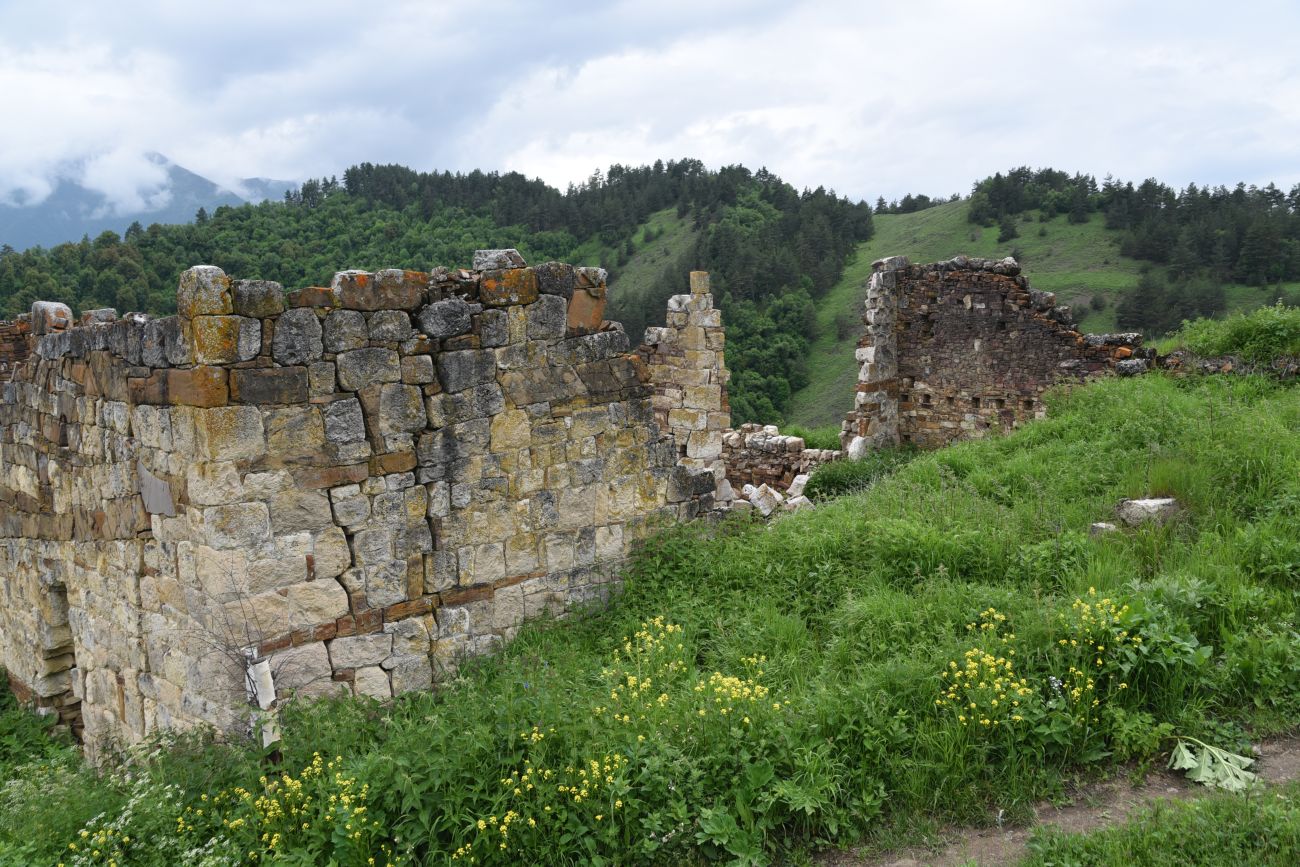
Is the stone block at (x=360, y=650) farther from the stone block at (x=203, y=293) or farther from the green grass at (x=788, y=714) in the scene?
the stone block at (x=203, y=293)

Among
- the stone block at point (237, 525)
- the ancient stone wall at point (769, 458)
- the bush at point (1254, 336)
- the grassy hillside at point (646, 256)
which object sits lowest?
the ancient stone wall at point (769, 458)

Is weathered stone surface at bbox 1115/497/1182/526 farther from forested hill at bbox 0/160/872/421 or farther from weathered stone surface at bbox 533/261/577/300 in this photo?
forested hill at bbox 0/160/872/421

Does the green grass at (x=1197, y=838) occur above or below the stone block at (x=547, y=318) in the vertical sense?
below

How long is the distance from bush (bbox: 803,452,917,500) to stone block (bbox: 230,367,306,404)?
7.51 m

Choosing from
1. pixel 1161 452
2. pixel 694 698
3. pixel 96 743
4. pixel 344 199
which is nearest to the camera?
pixel 694 698

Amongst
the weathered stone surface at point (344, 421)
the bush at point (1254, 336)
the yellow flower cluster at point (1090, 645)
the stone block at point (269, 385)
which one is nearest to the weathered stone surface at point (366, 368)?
the weathered stone surface at point (344, 421)

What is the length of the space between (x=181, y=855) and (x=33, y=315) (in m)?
4.92

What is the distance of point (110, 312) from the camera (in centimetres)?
622

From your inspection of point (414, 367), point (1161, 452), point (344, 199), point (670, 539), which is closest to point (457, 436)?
point (414, 367)

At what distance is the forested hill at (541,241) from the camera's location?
78.7 feet

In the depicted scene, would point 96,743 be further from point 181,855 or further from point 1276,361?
point 1276,361

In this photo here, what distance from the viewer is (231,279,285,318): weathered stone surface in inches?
175

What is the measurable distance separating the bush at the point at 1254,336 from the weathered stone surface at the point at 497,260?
26.9 ft

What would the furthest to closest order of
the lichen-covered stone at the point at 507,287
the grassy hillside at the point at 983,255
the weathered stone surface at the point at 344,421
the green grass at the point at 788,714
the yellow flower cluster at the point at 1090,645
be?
the grassy hillside at the point at 983,255
the lichen-covered stone at the point at 507,287
the weathered stone surface at the point at 344,421
the yellow flower cluster at the point at 1090,645
the green grass at the point at 788,714
